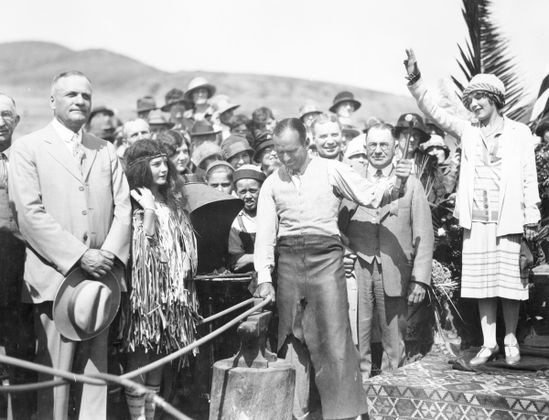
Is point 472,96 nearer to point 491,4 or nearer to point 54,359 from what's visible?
point 491,4

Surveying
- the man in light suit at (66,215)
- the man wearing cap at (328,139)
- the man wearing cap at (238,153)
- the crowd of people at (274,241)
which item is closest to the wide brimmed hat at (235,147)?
the man wearing cap at (238,153)

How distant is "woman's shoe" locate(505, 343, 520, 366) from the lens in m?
5.48

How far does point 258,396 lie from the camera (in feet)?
13.3

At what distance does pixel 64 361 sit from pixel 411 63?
329 cm

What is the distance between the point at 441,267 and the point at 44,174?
3.48m

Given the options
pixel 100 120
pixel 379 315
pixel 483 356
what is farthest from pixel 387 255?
pixel 100 120

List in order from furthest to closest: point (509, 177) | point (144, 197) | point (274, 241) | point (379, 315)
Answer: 1. point (379, 315)
2. point (509, 177)
3. point (274, 241)
4. point (144, 197)

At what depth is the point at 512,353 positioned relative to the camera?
5.52m

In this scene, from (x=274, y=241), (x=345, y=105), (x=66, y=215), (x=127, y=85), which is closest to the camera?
(x=66, y=215)

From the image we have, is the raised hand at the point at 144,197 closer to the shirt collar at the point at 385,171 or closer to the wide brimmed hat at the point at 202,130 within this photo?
the shirt collar at the point at 385,171

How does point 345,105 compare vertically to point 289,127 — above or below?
above

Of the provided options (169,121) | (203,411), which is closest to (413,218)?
(203,411)

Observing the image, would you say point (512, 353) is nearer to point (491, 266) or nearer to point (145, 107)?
point (491, 266)

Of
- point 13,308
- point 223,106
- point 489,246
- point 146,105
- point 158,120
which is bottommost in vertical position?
point 13,308
